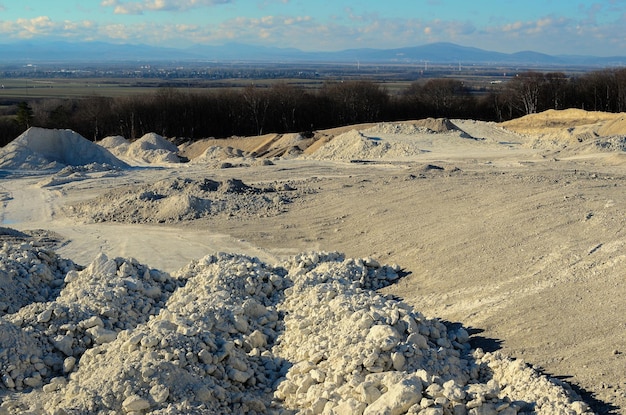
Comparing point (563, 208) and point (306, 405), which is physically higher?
point (563, 208)

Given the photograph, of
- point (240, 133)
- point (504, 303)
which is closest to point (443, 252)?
point (504, 303)

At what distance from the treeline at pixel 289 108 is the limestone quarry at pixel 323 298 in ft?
99.9

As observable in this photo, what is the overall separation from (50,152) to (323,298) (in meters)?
25.7

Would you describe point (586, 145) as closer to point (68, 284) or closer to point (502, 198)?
point (502, 198)

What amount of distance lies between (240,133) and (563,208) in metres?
40.5

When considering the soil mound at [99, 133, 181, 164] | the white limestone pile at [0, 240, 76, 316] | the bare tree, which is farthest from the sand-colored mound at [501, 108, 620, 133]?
the white limestone pile at [0, 240, 76, 316]

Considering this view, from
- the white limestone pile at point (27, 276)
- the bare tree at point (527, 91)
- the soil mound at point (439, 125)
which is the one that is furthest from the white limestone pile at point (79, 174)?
the bare tree at point (527, 91)

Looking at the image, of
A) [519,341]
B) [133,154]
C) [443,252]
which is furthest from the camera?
[133,154]

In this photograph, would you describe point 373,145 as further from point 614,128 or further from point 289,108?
point 289,108

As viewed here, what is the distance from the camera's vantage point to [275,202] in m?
19.8

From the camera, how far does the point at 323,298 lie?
1007cm

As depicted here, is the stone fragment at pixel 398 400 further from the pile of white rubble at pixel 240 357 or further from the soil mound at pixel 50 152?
the soil mound at pixel 50 152

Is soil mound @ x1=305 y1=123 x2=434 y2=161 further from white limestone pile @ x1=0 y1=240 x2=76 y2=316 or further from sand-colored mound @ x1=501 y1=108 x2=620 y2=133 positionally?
white limestone pile @ x1=0 y1=240 x2=76 y2=316

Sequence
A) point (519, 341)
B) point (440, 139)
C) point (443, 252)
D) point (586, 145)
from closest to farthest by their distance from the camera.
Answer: point (519, 341)
point (443, 252)
point (586, 145)
point (440, 139)
